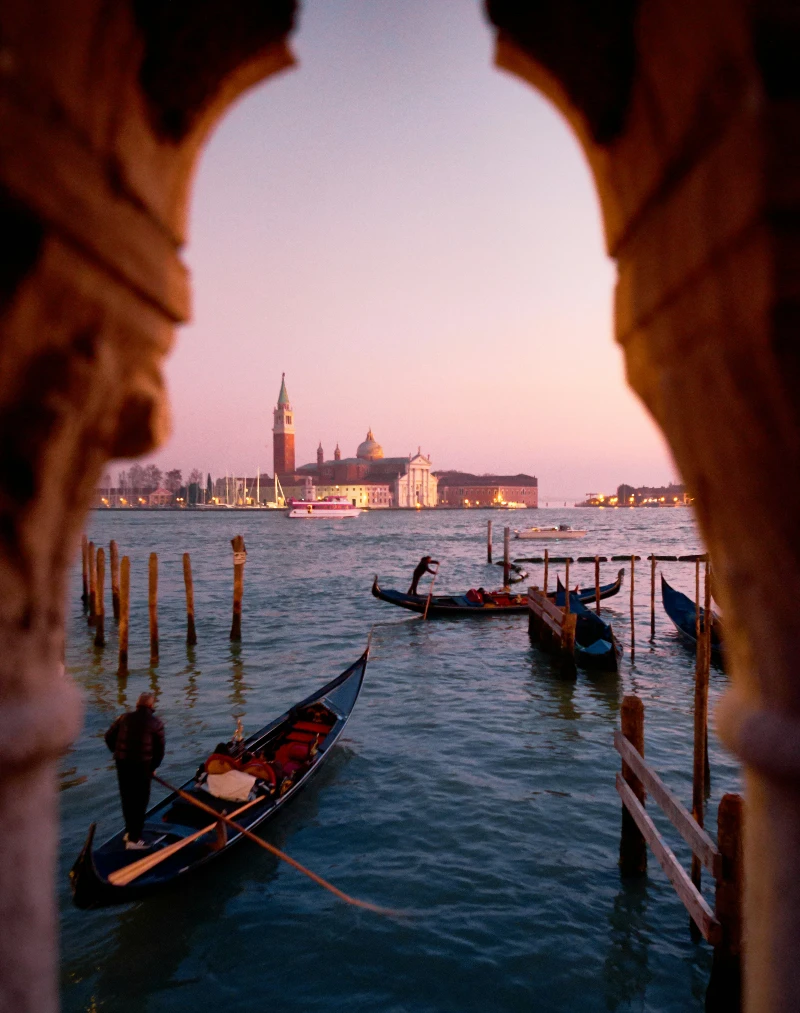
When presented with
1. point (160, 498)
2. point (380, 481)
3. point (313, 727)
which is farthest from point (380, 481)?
point (313, 727)

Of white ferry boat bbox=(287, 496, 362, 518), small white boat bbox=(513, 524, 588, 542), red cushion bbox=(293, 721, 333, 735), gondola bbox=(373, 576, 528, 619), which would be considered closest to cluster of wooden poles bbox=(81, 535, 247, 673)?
gondola bbox=(373, 576, 528, 619)

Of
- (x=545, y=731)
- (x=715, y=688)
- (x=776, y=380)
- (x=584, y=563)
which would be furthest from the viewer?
(x=584, y=563)

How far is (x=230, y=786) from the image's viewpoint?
4.69 meters

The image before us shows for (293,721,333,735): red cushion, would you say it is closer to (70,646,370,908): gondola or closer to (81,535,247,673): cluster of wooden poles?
(70,646,370,908): gondola

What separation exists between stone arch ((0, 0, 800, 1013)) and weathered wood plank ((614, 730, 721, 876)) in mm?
2057

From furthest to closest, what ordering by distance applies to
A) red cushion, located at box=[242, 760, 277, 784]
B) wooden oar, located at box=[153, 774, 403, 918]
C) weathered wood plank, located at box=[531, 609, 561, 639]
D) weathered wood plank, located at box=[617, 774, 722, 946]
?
weathered wood plank, located at box=[531, 609, 561, 639] < red cushion, located at box=[242, 760, 277, 784] < wooden oar, located at box=[153, 774, 403, 918] < weathered wood plank, located at box=[617, 774, 722, 946]

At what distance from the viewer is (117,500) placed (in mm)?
116188

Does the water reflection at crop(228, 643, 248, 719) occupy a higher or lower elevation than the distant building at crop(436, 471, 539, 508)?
lower

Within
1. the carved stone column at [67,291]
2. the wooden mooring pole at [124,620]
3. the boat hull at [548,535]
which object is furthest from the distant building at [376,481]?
the carved stone column at [67,291]

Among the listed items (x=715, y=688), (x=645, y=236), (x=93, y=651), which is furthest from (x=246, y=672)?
(x=645, y=236)

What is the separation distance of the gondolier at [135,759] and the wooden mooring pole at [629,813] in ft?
8.96

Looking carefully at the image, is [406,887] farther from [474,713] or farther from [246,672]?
[246,672]

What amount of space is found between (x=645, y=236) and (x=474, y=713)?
24.5 ft

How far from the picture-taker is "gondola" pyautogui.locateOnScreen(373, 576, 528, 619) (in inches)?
575
